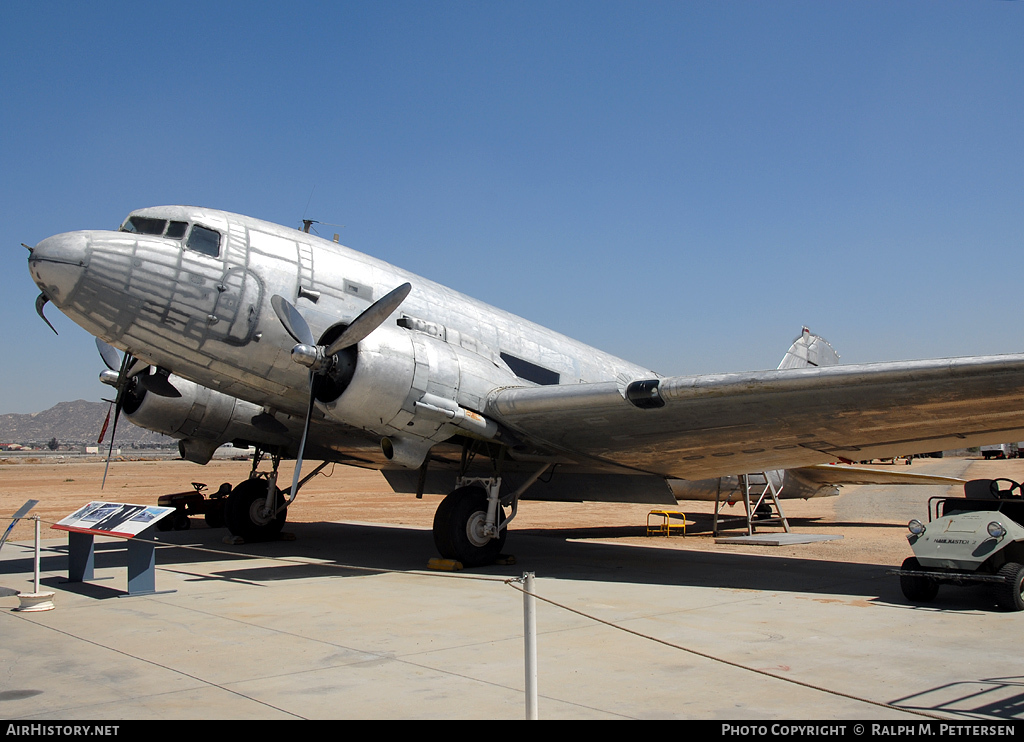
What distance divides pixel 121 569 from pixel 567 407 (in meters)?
7.05

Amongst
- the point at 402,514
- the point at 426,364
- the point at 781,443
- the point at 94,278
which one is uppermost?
the point at 94,278

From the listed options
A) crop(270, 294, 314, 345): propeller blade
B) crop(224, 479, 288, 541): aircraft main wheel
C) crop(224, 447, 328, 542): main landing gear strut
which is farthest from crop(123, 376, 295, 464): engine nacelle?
crop(270, 294, 314, 345): propeller blade

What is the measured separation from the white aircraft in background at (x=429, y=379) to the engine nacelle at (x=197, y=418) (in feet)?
7.56

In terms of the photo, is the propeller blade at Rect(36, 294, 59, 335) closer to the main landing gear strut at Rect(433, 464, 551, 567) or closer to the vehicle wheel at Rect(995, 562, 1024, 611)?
the main landing gear strut at Rect(433, 464, 551, 567)

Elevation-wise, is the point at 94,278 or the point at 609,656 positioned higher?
the point at 94,278

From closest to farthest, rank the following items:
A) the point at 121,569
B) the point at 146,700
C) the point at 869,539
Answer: the point at 146,700
the point at 121,569
the point at 869,539

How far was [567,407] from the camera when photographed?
10.6 meters

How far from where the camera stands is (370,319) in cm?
997

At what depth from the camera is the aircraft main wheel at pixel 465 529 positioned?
11172 mm

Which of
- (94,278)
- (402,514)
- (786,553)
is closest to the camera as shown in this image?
(94,278)

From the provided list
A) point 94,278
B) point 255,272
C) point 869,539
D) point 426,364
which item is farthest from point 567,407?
point 869,539

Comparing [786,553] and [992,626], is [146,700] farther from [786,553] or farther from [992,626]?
[786,553]

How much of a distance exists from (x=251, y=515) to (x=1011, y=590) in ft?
43.0

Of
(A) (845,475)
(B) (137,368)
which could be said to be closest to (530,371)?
(B) (137,368)
